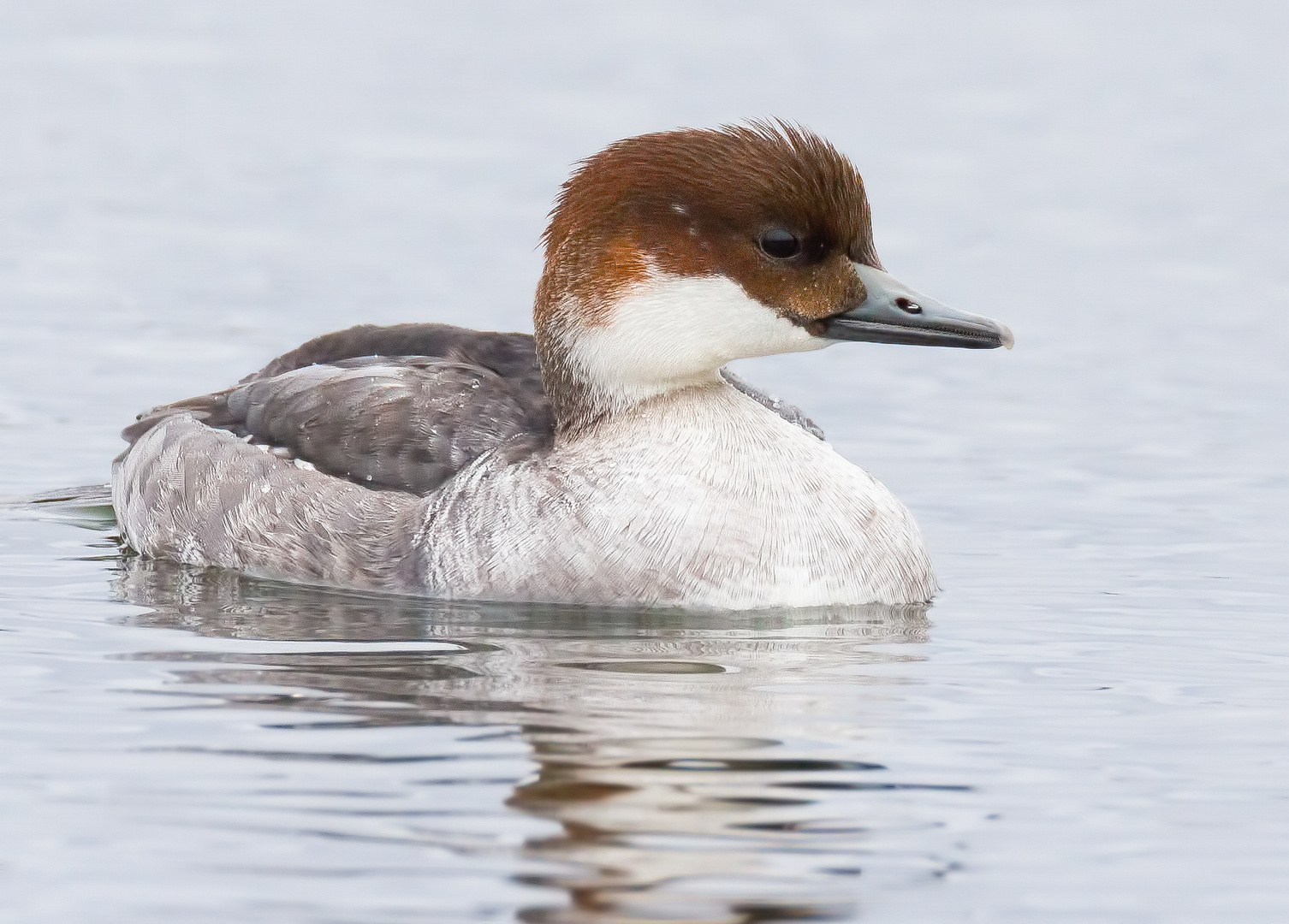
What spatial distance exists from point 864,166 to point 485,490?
9950 mm

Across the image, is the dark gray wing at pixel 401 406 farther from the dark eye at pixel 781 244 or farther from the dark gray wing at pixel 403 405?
the dark eye at pixel 781 244

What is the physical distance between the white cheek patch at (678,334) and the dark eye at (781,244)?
20 centimetres

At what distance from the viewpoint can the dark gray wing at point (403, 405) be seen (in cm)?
1076

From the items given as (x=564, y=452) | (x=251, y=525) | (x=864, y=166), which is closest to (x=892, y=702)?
(x=564, y=452)

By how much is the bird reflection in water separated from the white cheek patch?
1.07m

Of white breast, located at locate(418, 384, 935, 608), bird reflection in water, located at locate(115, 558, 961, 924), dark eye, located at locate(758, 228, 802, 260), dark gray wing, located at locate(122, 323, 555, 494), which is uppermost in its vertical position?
dark eye, located at locate(758, 228, 802, 260)

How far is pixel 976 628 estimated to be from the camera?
10062mm

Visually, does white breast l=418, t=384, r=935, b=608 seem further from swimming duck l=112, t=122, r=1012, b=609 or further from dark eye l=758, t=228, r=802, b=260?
dark eye l=758, t=228, r=802, b=260

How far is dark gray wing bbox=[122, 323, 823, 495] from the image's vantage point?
10758 mm

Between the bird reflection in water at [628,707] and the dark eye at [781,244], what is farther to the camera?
the dark eye at [781,244]

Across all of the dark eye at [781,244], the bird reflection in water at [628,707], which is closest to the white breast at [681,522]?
the bird reflection in water at [628,707]

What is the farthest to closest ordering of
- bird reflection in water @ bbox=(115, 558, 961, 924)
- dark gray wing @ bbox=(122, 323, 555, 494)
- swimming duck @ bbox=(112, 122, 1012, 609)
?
dark gray wing @ bbox=(122, 323, 555, 494)
swimming duck @ bbox=(112, 122, 1012, 609)
bird reflection in water @ bbox=(115, 558, 961, 924)

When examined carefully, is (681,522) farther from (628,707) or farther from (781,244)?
(628,707)

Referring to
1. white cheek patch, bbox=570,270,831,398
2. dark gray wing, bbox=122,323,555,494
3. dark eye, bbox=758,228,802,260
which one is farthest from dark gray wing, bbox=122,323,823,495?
dark eye, bbox=758,228,802,260
